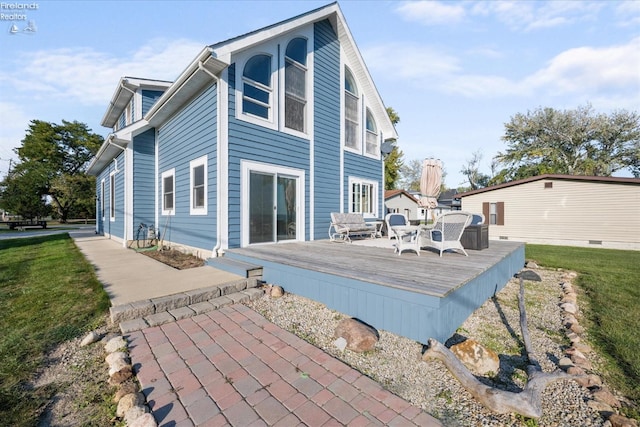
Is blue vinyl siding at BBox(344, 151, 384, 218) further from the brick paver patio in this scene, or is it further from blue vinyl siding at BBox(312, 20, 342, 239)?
the brick paver patio

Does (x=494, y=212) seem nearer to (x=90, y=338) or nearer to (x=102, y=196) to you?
(x=90, y=338)

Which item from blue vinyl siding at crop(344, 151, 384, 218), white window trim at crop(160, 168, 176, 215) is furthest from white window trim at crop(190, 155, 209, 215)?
blue vinyl siding at crop(344, 151, 384, 218)

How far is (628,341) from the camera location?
10.4 feet

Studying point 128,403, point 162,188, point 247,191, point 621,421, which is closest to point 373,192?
point 247,191

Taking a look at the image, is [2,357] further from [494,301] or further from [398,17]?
[398,17]

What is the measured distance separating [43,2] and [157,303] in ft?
33.7

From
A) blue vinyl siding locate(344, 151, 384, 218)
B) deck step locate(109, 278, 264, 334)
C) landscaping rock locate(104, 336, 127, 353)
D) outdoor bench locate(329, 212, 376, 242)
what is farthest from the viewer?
blue vinyl siding locate(344, 151, 384, 218)

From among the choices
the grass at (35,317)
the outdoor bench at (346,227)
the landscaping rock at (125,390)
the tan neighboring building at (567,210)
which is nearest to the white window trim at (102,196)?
the grass at (35,317)

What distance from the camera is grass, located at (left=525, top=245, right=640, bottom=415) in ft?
8.35

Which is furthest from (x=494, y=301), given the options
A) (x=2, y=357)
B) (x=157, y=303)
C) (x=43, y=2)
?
(x=43, y=2)

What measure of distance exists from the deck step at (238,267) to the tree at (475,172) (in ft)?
148

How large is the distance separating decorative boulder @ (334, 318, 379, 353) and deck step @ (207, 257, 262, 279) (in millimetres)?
2301

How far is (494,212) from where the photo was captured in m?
16.7

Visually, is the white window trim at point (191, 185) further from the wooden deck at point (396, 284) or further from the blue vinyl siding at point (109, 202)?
the blue vinyl siding at point (109, 202)
